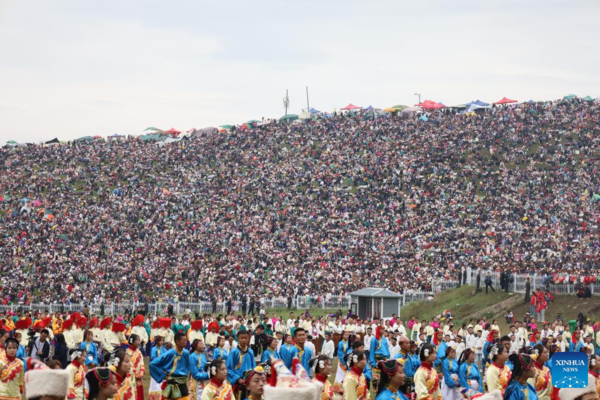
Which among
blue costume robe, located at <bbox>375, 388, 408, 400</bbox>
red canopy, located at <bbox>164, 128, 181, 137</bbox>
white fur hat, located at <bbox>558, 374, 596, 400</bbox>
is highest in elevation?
red canopy, located at <bbox>164, 128, 181, 137</bbox>

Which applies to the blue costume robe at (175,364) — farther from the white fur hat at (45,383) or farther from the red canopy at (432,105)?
the red canopy at (432,105)

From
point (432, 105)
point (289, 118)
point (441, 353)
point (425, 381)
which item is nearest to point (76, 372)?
point (425, 381)

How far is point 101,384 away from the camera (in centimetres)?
1003

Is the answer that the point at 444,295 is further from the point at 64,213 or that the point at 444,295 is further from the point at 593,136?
the point at 64,213

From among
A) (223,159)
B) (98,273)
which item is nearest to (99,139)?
(223,159)

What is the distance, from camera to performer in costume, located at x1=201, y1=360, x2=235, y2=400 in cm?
1303

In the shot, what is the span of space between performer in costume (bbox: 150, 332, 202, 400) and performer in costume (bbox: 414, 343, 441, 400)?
3.74 metres

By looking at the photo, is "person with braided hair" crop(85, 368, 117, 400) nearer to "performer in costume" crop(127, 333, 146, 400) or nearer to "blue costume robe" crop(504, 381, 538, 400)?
"blue costume robe" crop(504, 381, 538, 400)

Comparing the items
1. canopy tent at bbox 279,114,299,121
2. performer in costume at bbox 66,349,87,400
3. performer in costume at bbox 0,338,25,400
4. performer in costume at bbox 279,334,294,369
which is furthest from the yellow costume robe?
canopy tent at bbox 279,114,299,121

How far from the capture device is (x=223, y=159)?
3115 inches

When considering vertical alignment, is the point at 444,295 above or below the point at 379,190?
below

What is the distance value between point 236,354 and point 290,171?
58458 millimetres

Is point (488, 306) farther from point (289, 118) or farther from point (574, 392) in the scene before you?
point (289, 118)

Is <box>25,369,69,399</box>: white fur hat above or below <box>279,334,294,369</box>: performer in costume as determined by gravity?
above
